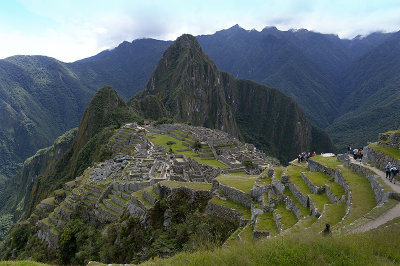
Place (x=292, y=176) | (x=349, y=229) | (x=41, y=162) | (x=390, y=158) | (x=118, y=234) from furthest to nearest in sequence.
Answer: (x=41, y=162), (x=118, y=234), (x=292, y=176), (x=390, y=158), (x=349, y=229)

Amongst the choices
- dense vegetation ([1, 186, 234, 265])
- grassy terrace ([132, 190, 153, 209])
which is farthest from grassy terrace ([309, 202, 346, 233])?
grassy terrace ([132, 190, 153, 209])

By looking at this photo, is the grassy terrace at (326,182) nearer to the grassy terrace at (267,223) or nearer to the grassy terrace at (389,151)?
the grassy terrace at (389,151)

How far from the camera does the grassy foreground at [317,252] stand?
637 cm

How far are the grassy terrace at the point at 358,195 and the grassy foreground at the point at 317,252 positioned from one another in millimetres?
2050

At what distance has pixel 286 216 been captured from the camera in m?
11.5

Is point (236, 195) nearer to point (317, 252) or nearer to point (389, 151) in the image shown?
point (317, 252)

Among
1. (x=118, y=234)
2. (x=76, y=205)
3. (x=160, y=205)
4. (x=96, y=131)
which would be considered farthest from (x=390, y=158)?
(x=96, y=131)

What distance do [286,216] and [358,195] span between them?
306 centimetres

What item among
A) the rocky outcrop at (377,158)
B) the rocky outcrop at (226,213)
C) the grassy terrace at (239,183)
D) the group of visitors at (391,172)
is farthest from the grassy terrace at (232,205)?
the rocky outcrop at (377,158)

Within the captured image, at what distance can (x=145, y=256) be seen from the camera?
42.8ft

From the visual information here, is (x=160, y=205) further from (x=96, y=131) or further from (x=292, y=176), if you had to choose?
(x=96, y=131)

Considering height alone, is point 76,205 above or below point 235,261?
below

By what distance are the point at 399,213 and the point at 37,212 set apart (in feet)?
116

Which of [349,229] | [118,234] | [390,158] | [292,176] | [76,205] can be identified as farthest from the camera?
[76,205]
